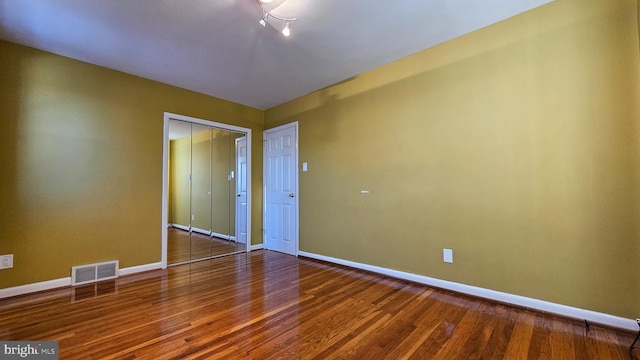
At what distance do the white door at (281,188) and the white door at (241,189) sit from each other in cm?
36

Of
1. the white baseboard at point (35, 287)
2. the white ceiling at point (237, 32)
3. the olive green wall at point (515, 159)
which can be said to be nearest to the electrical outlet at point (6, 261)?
the white baseboard at point (35, 287)

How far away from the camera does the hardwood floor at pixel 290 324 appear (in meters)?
1.60

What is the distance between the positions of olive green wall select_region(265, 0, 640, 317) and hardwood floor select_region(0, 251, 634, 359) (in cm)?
36

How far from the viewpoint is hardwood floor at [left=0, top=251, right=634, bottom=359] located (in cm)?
160

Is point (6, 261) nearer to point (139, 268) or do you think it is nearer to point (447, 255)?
point (139, 268)

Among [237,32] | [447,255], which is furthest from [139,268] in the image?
[447,255]

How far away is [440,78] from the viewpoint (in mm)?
2621

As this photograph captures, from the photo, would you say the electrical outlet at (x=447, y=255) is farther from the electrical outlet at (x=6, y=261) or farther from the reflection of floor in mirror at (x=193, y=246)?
the electrical outlet at (x=6, y=261)

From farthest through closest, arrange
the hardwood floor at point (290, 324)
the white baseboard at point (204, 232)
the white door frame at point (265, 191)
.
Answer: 1. the white door frame at point (265, 191)
2. the white baseboard at point (204, 232)
3. the hardwood floor at point (290, 324)

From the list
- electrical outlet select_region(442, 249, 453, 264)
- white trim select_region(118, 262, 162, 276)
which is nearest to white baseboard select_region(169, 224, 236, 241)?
white trim select_region(118, 262, 162, 276)

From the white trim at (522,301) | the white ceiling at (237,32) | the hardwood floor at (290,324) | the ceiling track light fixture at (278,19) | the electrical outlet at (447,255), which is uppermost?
the white ceiling at (237,32)

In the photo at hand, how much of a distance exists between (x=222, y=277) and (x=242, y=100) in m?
2.62

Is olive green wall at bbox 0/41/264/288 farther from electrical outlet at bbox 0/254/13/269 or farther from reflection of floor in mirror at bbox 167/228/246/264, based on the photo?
reflection of floor in mirror at bbox 167/228/246/264

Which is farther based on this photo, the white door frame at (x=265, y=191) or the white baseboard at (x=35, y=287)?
the white door frame at (x=265, y=191)
